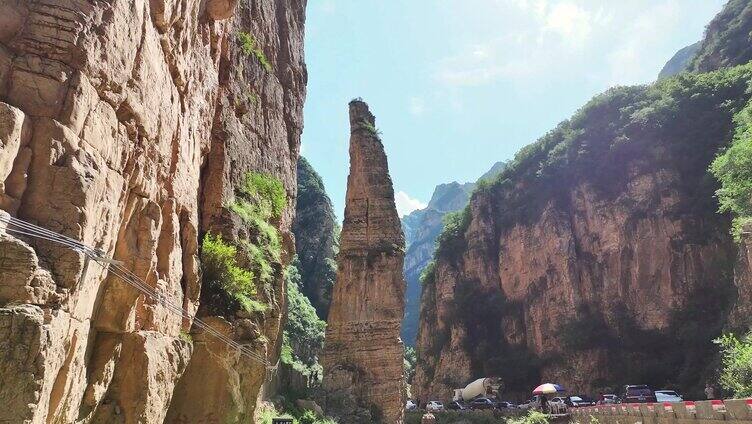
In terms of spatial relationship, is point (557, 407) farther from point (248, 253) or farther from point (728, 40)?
point (728, 40)

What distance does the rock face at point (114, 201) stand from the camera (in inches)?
278

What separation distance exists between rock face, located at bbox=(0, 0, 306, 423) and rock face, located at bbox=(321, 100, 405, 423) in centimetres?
2215

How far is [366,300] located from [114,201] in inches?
1276

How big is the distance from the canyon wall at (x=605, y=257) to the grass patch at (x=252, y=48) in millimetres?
39417

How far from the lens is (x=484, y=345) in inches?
2741

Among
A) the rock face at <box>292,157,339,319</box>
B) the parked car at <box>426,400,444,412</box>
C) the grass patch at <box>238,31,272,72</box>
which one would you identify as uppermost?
the rock face at <box>292,157,339,319</box>

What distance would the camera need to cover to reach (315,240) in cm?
7875

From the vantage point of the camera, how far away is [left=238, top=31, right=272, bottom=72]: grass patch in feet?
61.2

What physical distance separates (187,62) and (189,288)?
17.8 feet

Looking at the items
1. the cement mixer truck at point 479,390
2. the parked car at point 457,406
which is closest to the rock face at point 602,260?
the cement mixer truck at point 479,390

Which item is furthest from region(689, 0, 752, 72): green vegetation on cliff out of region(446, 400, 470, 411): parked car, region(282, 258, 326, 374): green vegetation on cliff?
region(282, 258, 326, 374): green vegetation on cliff

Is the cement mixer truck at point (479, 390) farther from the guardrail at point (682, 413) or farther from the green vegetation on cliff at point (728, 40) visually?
the green vegetation on cliff at point (728, 40)

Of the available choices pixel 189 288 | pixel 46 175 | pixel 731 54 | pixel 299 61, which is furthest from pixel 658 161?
pixel 46 175

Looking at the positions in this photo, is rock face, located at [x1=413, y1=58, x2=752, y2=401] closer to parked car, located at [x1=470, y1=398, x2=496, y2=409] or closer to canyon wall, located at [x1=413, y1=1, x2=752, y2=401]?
canyon wall, located at [x1=413, y1=1, x2=752, y2=401]
